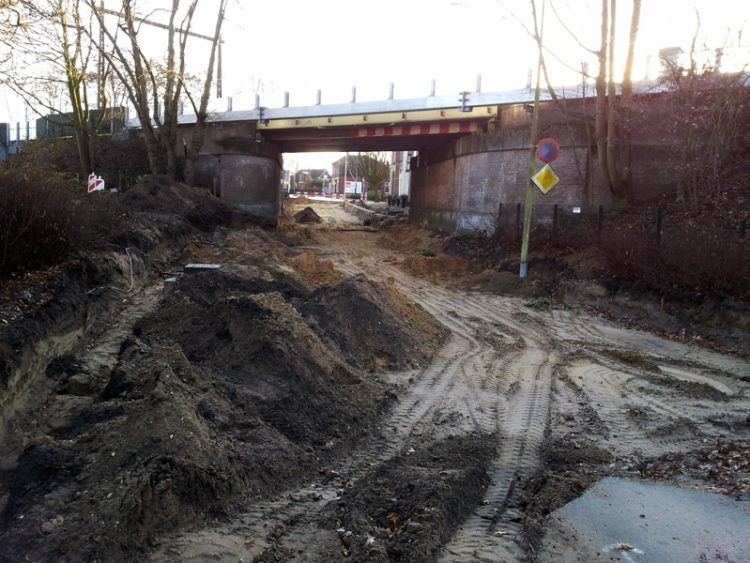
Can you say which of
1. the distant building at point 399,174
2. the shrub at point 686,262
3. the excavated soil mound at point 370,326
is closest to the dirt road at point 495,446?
the excavated soil mound at point 370,326

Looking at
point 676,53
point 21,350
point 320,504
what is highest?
point 676,53

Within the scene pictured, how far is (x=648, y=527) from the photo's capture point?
432 cm

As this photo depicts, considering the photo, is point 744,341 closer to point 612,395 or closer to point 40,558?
point 612,395

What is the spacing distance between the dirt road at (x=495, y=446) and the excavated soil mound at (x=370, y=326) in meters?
0.34

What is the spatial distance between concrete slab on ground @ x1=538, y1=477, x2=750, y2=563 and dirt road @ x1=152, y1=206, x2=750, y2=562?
0.58ft

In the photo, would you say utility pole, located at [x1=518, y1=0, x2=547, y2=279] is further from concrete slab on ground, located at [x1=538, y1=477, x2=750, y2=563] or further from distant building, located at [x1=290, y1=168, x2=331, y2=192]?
distant building, located at [x1=290, y1=168, x2=331, y2=192]

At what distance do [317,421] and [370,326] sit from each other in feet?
10.7

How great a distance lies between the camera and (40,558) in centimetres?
356

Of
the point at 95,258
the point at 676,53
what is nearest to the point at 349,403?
the point at 95,258

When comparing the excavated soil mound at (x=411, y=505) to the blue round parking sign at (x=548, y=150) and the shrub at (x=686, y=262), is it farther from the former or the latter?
the blue round parking sign at (x=548, y=150)

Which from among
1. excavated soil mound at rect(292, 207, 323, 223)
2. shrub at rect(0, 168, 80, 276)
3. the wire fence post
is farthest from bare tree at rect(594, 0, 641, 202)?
excavated soil mound at rect(292, 207, 323, 223)

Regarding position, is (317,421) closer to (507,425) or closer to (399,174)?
(507,425)

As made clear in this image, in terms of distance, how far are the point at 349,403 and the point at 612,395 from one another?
131 inches

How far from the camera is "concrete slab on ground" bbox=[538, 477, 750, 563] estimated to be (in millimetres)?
4012
